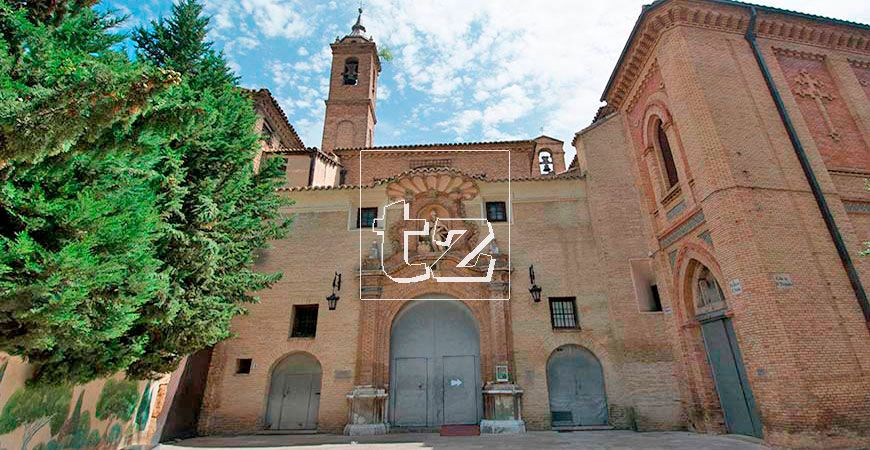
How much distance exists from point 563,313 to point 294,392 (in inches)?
351

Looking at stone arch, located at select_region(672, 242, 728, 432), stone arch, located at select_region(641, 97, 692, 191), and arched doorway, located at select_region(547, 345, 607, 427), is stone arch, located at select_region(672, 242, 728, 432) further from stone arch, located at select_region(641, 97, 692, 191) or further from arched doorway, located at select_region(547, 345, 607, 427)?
arched doorway, located at select_region(547, 345, 607, 427)

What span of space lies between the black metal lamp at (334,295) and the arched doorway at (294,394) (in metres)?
1.75

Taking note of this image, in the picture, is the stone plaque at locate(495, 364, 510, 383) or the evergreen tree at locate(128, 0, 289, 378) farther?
the stone plaque at locate(495, 364, 510, 383)

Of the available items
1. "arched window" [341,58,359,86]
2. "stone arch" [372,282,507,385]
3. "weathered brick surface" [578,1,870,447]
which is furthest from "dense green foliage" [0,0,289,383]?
"arched window" [341,58,359,86]

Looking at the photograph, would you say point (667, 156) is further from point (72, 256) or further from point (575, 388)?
point (72, 256)

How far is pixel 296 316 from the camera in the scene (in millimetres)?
13828

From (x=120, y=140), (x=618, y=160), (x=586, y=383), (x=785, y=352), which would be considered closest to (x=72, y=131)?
(x=120, y=140)

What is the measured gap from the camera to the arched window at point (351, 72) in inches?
1153

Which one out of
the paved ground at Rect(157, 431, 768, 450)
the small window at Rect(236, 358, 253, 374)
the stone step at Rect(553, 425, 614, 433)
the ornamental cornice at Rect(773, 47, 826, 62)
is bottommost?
the paved ground at Rect(157, 431, 768, 450)

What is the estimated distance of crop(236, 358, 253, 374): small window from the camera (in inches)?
516

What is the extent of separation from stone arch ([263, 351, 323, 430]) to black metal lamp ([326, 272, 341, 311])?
169 centimetres

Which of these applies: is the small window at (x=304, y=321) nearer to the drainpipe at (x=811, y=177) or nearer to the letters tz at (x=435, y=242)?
the letters tz at (x=435, y=242)

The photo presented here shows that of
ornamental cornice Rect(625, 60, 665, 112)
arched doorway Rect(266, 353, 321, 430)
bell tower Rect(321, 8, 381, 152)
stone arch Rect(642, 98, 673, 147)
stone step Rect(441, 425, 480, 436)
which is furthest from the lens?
bell tower Rect(321, 8, 381, 152)

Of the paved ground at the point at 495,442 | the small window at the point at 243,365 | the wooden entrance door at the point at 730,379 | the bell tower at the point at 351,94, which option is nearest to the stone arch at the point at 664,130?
the wooden entrance door at the point at 730,379
